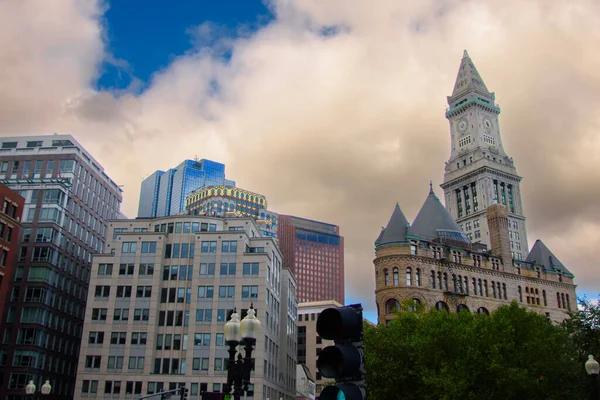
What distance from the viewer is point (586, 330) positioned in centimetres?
4247

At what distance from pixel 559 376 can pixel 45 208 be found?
77.4 metres

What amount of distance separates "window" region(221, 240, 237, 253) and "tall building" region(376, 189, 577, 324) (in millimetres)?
22589

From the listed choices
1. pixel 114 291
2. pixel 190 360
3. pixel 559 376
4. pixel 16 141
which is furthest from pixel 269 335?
pixel 16 141

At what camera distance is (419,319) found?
2243 inches

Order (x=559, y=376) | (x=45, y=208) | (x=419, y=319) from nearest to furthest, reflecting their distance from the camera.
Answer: (x=559, y=376) < (x=419, y=319) < (x=45, y=208)

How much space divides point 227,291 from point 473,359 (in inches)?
1378

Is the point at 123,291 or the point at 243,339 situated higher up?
the point at 123,291

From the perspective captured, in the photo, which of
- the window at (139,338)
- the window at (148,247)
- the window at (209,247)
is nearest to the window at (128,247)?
the window at (148,247)

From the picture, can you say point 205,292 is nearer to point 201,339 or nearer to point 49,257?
point 201,339

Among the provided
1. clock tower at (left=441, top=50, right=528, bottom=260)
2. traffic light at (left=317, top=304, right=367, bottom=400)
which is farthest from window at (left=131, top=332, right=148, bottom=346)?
clock tower at (left=441, top=50, right=528, bottom=260)

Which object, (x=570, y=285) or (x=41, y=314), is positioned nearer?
(x=41, y=314)

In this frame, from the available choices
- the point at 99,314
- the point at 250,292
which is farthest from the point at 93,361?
the point at 250,292

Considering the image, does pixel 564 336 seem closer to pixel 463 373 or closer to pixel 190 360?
pixel 463 373

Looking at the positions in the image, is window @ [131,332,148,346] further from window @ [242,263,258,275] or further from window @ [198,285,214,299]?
window @ [242,263,258,275]
